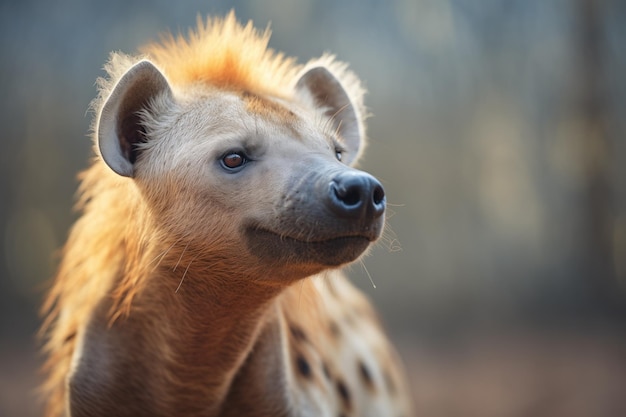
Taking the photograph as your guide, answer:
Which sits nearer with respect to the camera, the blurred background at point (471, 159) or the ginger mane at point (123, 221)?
the ginger mane at point (123, 221)

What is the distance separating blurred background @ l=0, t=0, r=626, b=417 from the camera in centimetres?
655

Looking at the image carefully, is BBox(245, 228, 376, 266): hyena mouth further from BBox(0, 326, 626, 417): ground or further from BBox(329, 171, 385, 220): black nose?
BBox(0, 326, 626, 417): ground

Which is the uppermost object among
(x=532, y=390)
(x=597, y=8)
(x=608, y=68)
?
(x=597, y=8)

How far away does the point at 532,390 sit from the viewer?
6316mm

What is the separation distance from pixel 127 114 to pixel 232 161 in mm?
500

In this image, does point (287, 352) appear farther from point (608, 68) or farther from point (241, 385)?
point (608, 68)

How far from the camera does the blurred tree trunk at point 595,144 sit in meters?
7.16

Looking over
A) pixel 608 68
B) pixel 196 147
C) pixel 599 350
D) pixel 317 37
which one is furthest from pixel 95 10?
pixel 599 350

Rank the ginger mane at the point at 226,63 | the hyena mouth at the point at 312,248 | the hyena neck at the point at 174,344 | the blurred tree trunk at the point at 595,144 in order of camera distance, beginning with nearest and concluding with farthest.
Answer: the hyena mouth at the point at 312,248, the hyena neck at the point at 174,344, the ginger mane at the point at 226,63, the blurred tree trunk at the point at 595,144

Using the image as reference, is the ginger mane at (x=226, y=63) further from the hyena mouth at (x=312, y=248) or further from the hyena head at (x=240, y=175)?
the hyena mouth at (x=312, y=248)

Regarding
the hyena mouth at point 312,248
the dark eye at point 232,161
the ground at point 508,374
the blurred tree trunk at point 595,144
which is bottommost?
the ground at point 508,374

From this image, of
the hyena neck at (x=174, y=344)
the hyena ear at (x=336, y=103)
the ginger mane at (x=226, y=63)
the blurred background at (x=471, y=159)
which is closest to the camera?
the hyena neck at (x=174, y=344)

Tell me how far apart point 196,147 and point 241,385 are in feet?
3.11

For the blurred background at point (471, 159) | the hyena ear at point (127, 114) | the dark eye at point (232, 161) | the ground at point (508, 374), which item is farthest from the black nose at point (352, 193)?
the blurred background at point (471, 159)
